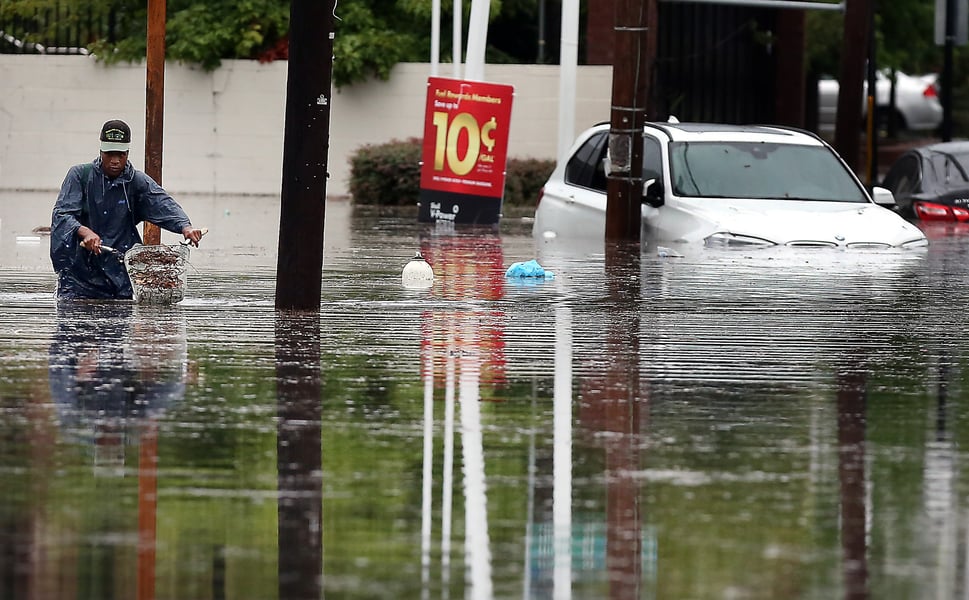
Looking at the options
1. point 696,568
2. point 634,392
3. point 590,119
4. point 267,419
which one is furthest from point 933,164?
point 696,568

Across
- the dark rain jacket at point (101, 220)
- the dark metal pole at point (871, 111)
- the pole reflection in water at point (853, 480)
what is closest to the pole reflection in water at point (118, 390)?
the dark rain jacket at point (101, 220)

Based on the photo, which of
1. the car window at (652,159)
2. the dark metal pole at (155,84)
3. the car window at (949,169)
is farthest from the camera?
the car window at (949,169)

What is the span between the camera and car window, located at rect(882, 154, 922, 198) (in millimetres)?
22938

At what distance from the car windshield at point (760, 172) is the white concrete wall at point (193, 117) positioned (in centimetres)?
1112

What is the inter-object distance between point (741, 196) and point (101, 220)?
6893 millimetres

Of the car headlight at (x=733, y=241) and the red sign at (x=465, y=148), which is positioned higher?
the red sign at (x=465, y=148)

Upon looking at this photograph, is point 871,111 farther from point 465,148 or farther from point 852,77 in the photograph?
point 465,148

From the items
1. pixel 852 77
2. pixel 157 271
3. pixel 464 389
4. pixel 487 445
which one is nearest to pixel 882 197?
pixel 852 77

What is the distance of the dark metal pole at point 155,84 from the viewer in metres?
14.7

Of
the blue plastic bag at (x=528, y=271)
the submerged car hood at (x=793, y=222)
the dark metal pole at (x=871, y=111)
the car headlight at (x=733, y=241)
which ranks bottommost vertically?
the blue plastic bag at (x=528, y=271)

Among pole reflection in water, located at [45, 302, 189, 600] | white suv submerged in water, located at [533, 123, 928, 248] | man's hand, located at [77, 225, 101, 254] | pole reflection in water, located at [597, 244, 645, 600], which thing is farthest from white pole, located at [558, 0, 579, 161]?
man's hand, located at [77, 225, 101, 254]

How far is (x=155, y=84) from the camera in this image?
14.8 metres

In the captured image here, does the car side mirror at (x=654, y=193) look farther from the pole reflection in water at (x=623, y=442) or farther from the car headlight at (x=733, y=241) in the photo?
the pole reflection in water at (x=623, y=442)

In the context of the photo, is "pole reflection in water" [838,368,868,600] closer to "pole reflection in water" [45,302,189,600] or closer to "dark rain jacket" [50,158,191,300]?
"pole reflection in water" [45,302,189,600]
